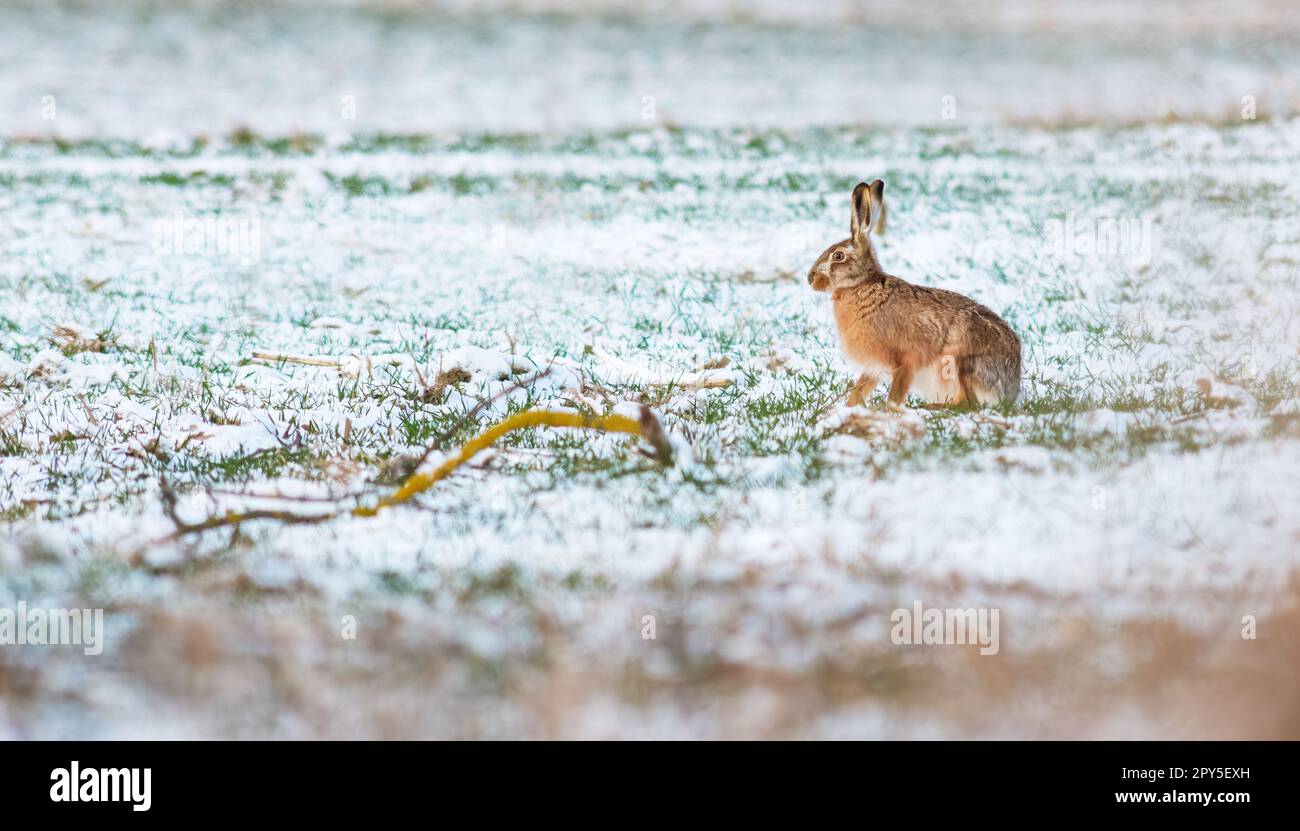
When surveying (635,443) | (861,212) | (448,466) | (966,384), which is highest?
(861,212)

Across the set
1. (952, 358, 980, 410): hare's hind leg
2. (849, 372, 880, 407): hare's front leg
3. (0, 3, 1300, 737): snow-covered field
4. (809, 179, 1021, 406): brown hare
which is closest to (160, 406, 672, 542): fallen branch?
(0, 3, 1300, 737): snow-covered field

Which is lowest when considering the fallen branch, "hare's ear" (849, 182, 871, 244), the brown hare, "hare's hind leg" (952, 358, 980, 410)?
the fallen branch

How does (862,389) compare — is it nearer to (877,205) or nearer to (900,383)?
(900,383)

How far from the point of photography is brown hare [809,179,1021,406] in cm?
605

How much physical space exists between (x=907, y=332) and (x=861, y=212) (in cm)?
57

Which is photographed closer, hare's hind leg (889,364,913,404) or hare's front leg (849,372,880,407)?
hare's hind leg (889,364,913,404)

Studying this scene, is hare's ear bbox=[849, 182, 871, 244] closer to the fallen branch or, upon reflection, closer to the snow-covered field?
the snow-covered field

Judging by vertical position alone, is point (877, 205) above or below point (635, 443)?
above

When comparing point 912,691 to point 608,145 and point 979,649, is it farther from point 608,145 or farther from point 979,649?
point 608,145

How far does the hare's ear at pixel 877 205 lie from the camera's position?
5965 mm

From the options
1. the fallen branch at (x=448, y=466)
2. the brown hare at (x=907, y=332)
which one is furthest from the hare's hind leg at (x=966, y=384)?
the fallen branch at (x=448, y=466)

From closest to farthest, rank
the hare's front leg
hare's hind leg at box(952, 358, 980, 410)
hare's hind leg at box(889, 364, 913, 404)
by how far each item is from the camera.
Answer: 1. hare's hind leg at box(952, 358, 980, 410)
2. hare's hind leg at box(889, 364, 913, 404)
3. the hare's front leg

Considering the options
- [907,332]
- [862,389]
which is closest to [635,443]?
[862,389]

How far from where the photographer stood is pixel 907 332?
612 cm
